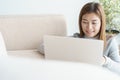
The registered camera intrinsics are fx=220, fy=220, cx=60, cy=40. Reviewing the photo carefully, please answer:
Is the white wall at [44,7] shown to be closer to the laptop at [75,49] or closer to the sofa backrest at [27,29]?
the sofa backrest at [27,29]

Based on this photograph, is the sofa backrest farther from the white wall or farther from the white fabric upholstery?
the white fabric upholstery

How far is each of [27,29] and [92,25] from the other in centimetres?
65

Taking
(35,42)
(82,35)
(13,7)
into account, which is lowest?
(35,42)

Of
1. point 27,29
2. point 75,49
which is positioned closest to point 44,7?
point 27,29

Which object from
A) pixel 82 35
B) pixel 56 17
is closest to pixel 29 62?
pixel 82 35

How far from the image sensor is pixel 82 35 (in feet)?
4.56

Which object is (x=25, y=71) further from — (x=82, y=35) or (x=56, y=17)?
(x=56, y=17)

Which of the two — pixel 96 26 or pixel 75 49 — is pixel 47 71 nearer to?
pixel 75 49

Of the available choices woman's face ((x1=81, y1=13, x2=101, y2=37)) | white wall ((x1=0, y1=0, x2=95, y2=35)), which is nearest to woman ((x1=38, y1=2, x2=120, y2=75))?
woman's face ((x1=81, y1=13, x2=101, y2=37))

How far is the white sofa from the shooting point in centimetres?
171

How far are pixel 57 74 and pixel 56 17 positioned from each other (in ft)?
5.16

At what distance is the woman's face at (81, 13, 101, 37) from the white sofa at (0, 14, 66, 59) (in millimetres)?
535

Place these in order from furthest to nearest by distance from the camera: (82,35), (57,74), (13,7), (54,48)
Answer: (13,7) → (82,35) → (54,48) → (57,74)

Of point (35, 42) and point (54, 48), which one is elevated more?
point (54, 48)
